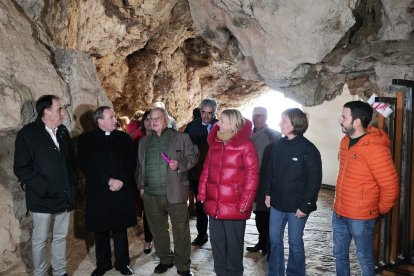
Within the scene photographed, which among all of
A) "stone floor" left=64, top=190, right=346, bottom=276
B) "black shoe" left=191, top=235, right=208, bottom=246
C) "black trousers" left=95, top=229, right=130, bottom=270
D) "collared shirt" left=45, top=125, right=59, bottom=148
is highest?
"collared shirt" left=45, top=125, right=59, bottom=148

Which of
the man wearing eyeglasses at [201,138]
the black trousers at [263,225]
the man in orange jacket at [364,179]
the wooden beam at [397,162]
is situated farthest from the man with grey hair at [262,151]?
the wooden beam at [397,162]

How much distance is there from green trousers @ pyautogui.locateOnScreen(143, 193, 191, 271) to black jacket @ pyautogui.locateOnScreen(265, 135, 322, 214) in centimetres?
113

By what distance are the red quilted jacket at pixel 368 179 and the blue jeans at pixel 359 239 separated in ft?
0.29

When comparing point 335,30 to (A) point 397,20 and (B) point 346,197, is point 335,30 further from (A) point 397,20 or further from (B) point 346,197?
(B) point 346,197

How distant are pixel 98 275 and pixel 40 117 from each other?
1973 mm

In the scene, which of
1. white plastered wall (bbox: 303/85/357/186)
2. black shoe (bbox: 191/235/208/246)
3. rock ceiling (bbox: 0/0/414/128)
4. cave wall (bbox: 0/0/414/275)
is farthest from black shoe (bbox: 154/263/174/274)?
white plastered wall (bbox: 303/85/357/186)

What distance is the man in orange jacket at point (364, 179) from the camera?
3281 mm

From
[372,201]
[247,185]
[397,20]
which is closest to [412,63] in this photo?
[397,20]

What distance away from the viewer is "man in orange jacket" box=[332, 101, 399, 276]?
328cm

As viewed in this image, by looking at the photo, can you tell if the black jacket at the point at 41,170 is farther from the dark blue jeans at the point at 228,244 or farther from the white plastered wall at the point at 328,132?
the white plastered wall at the point at 328,132

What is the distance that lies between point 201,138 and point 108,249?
2052mm

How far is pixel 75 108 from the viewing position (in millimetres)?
4949

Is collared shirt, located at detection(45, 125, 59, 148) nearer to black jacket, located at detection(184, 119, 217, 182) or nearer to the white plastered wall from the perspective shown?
black jacket, located at detection(184, 119, 217, 182)

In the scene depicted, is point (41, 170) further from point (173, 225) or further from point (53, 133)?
point (173, 225)
